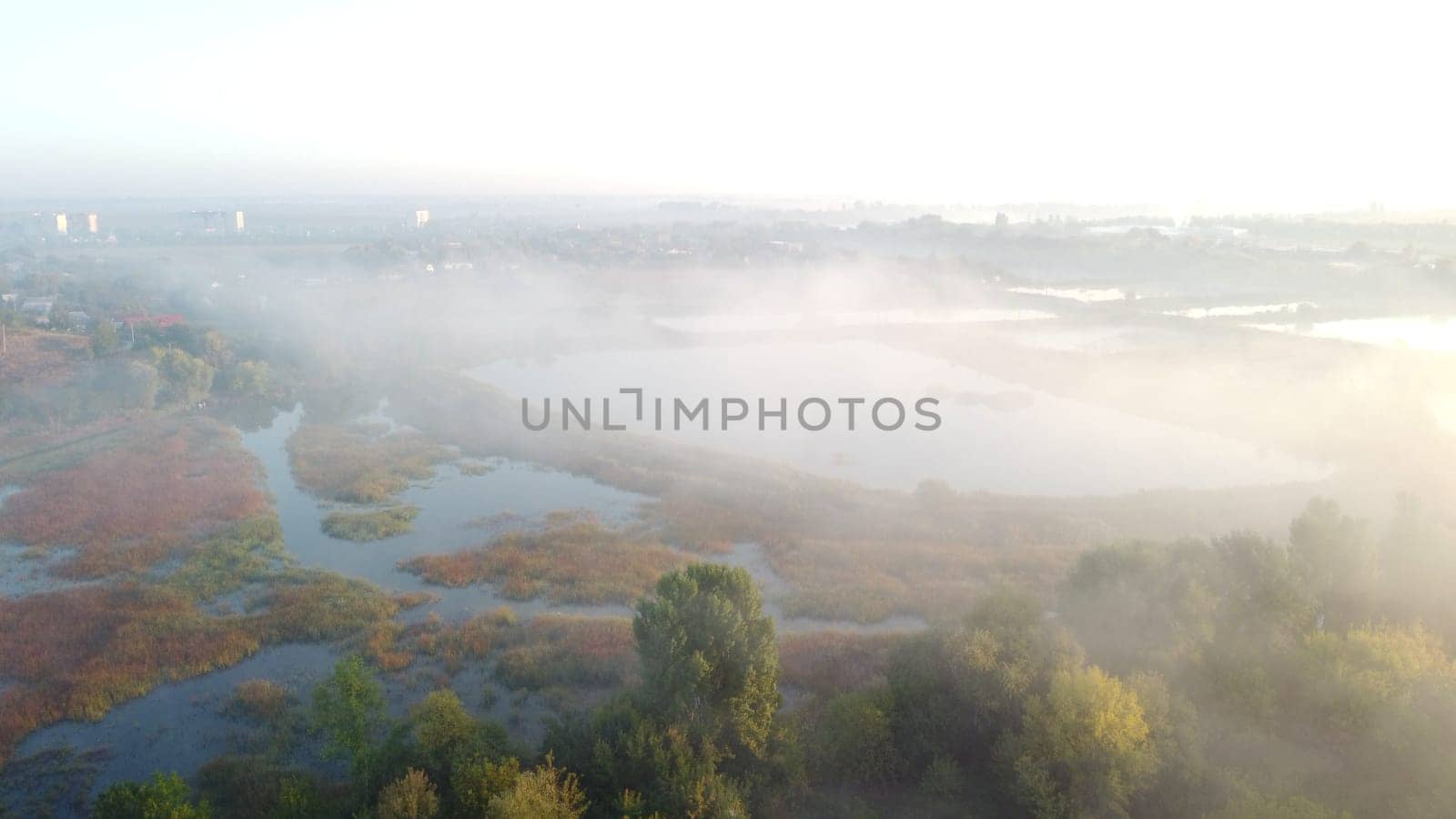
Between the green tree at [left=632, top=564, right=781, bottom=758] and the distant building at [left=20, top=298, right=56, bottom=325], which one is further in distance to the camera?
the distant building at [left=20, top=298, right=56, bottom=325]

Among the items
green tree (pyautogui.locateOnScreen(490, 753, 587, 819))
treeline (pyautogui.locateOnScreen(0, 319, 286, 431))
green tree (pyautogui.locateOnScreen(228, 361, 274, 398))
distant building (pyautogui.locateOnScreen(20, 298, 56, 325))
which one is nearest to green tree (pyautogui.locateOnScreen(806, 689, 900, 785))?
green tree (pyautogui.locateOnScreen(490, 753, 587, 819))

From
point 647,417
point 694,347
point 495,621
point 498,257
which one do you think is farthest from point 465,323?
point 495,621

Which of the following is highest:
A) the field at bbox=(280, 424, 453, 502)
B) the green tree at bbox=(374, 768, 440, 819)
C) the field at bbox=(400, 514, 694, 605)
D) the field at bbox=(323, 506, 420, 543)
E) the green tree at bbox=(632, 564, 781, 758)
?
the green tree at bbox=(632, 564, 781, 758)

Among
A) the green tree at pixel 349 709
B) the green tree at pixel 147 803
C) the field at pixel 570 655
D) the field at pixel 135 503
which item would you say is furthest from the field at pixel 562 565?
the green tree at pixel 147 803

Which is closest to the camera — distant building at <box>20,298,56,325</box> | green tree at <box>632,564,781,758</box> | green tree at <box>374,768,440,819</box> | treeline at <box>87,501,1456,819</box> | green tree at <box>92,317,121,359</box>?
green tree at <box>374,768,440,819</box>

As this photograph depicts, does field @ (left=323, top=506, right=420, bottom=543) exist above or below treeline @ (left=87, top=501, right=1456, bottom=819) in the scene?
below

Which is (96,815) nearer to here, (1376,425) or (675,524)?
(675,524)

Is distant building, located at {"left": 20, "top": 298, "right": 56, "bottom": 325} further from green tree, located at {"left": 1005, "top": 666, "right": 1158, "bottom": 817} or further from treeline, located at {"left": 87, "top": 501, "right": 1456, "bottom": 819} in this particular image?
green tree, located at {"left": 1005, "top": 666, "right": 1158, "bottom": 817}
